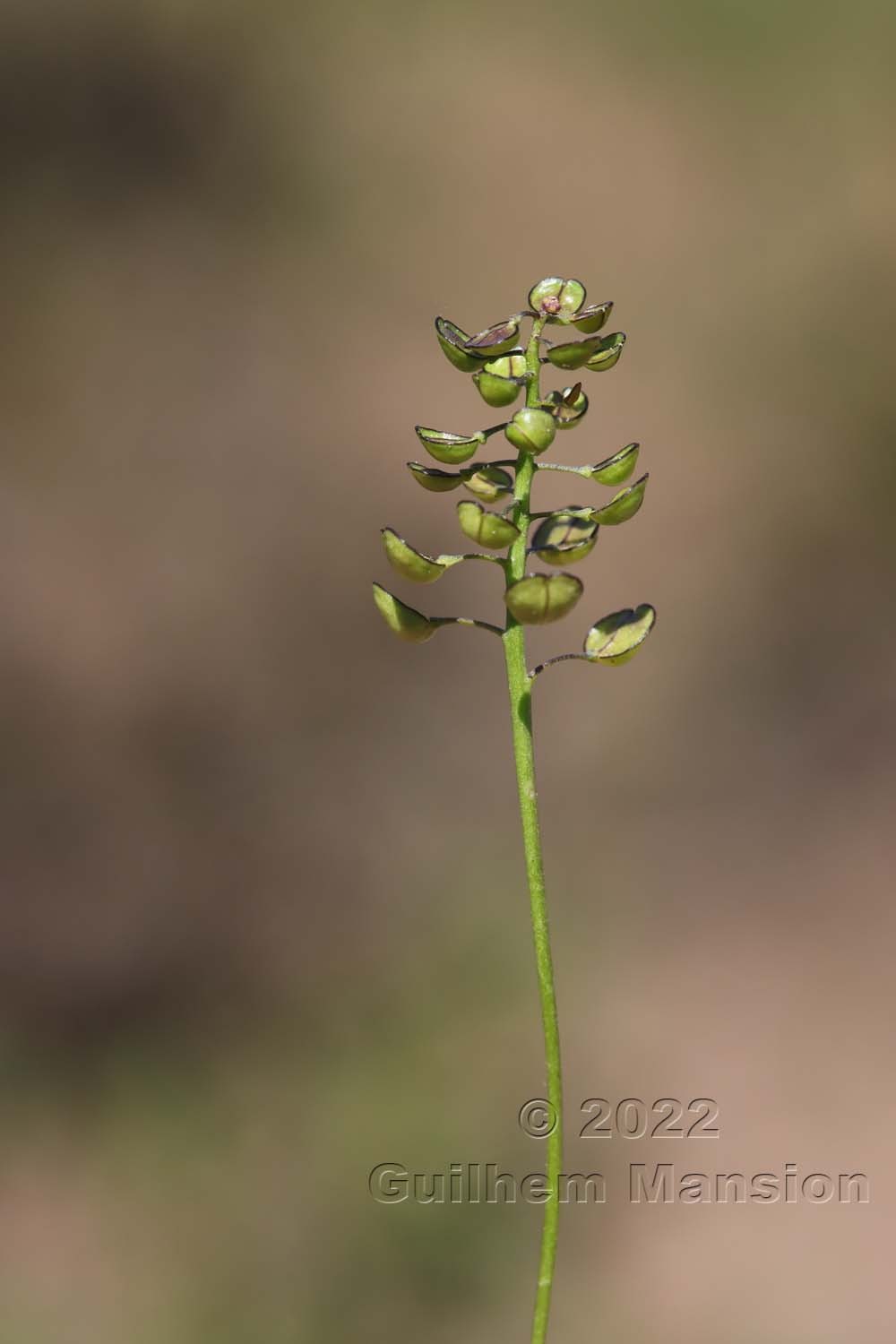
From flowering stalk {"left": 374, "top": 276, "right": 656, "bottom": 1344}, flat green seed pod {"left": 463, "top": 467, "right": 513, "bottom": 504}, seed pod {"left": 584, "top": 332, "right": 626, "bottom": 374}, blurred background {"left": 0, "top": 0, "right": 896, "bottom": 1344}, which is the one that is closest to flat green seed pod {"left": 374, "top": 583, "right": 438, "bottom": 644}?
flowering stalk {"left": 374, "top": 276, "right": 656, "bottom": 1344}

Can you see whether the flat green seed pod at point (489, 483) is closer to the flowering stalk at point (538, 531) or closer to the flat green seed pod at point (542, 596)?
the flowering stalk at point (538, 531)

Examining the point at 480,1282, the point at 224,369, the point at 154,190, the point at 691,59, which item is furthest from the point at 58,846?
the point at 691,59

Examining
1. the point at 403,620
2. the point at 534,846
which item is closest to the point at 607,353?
the point at 403,620

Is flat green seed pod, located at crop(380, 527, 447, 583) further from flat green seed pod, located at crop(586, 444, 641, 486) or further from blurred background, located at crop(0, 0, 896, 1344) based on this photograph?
blurred background, located at crop(0, 0, 896, 1344)

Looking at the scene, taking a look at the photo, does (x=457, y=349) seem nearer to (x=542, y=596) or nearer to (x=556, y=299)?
(x=556, y=299)

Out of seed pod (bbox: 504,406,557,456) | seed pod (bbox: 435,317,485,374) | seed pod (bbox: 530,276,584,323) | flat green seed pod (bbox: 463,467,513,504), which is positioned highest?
seed pod (bbox: 530,276,584,323)

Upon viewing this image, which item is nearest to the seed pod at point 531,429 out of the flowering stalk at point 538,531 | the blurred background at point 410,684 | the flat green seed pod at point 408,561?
the flowering stalk at point 538,531
